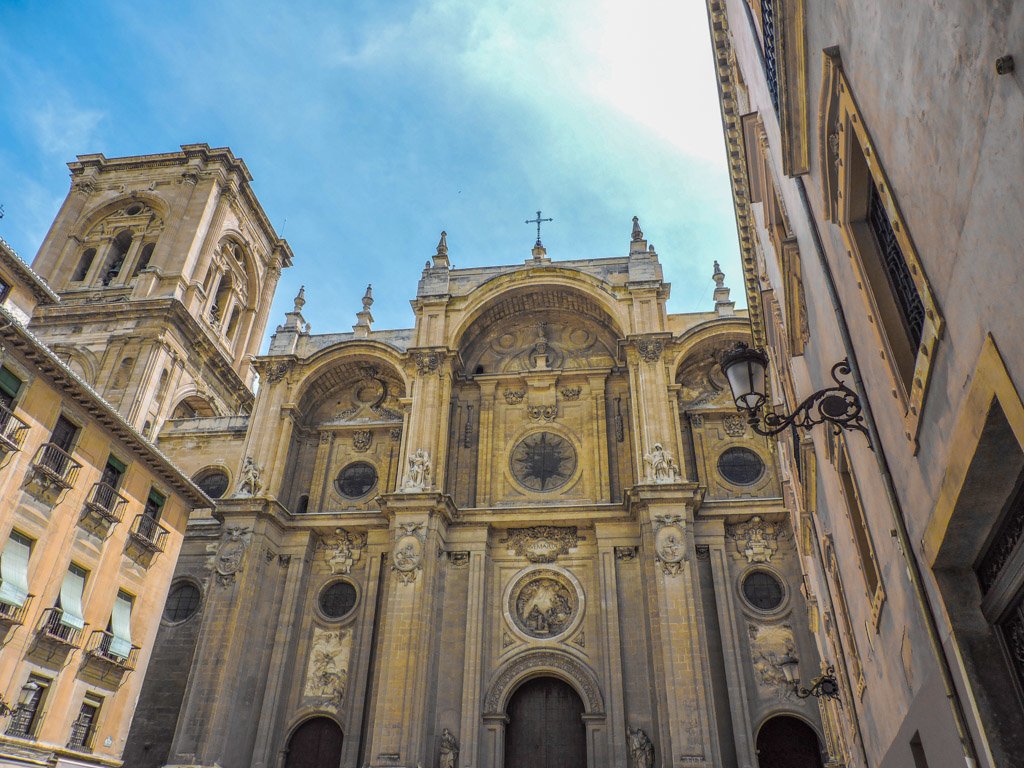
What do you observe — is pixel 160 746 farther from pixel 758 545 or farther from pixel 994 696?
pixel 994 696

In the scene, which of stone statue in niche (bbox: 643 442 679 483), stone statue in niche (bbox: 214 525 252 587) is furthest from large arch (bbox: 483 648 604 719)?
stone statue in niche (bbox: 214 525 252 587)

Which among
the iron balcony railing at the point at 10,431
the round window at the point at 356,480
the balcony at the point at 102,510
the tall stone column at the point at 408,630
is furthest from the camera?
the round window at the point at 356,480

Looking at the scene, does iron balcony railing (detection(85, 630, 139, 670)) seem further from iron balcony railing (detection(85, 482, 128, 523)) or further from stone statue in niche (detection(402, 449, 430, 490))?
stone statue in niche (detection(402, 449, 430, 490))

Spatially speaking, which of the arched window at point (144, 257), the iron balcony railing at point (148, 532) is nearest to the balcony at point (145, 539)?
the iron balcony railing at point (148, 532)

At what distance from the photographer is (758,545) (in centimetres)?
2398

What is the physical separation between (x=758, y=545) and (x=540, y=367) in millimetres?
10089

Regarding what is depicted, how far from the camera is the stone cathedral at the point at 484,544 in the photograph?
21.8 metres

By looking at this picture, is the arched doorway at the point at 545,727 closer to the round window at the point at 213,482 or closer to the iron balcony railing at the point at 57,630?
the iron balcony railing at the point at 57,630

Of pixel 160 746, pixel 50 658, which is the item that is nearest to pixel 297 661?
pixel 160 746

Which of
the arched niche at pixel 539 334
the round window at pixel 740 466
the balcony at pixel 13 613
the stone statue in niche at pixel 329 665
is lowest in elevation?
the balcony at pixel 13 613

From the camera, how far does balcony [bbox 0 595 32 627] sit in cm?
1625

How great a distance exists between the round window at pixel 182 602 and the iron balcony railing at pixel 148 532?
13.9 ft

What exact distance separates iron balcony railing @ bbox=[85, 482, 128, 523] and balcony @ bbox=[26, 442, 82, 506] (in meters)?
0.78

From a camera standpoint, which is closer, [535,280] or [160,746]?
[160,746]
